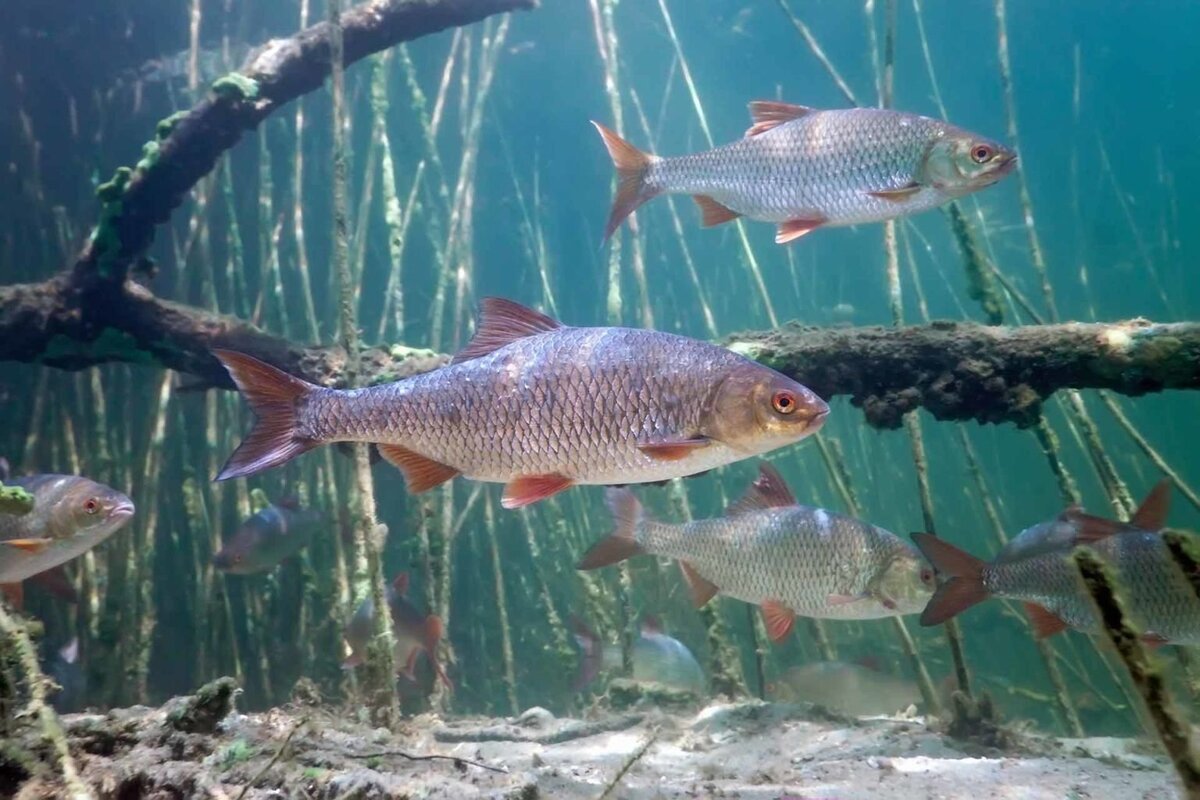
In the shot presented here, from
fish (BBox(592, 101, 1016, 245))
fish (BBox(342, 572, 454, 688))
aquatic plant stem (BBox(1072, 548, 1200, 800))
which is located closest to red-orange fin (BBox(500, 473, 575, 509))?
aquatic plant stem (BBox(1072, 548, 1200, 800))

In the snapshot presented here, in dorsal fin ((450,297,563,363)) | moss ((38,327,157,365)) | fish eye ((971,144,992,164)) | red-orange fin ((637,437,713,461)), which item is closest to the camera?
red-orange fin ((637,437,713,461))

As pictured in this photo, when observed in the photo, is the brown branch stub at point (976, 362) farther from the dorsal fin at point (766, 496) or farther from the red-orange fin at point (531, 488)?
the red-orange fin at point (531, 488)

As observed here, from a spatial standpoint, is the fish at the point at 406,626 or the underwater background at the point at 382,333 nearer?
the fish at the point at 406,626

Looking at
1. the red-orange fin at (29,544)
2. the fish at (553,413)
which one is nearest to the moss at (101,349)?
the red-orange fin at (29,544)

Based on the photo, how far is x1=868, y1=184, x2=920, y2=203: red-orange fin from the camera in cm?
399

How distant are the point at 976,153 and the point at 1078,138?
6080cm

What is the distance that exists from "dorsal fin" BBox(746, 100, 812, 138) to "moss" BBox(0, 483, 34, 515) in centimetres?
404

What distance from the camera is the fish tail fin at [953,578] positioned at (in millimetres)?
3686

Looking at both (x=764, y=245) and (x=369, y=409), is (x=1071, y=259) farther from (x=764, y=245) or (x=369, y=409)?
(x=369, y=409)

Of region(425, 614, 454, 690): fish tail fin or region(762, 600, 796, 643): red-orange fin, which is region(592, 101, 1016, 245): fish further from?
region(425, 614, 454, 690): fish tail fin

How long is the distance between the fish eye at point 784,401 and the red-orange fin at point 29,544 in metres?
3.56

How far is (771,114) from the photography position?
4527 mm

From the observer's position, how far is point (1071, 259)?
51.5 metres

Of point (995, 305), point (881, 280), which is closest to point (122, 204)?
point (995, 305)
